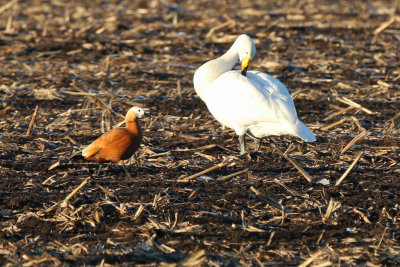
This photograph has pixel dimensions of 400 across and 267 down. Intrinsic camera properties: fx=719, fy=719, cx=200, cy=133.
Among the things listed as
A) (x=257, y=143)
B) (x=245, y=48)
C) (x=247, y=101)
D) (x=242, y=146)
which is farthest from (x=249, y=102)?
(x=245, y=48)

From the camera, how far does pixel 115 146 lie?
6.62 metres

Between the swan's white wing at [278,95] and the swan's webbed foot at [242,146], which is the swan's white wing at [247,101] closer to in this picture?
the swan's white wing at [278,95]

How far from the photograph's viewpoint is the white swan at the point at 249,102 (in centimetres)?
715

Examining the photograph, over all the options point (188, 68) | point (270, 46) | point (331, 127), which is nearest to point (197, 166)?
point (331, 127)

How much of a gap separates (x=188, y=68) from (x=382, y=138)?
430cm

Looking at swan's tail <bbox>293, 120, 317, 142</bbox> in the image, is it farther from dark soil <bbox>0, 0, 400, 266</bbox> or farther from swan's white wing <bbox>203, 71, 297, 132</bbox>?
dark soil <bbox>0, 0, 400, 266</bbox>

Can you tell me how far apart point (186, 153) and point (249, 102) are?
0.91m

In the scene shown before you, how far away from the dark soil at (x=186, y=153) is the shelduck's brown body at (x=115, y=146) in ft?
0.60

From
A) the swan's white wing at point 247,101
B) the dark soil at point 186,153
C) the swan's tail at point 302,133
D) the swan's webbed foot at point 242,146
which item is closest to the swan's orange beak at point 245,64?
the swan's white wing at point 247,101

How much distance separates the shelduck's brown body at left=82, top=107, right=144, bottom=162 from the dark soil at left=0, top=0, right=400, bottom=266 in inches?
7.2

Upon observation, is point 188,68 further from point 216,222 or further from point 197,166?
point 216,222

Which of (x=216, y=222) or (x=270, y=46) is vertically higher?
(x=216, y=222)

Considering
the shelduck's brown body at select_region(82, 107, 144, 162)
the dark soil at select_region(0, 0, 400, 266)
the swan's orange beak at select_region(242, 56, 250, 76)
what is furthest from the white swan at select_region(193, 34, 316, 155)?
the shelduck's brown body at select_region(82, 107, 144, 162)

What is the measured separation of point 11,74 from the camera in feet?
36.3
